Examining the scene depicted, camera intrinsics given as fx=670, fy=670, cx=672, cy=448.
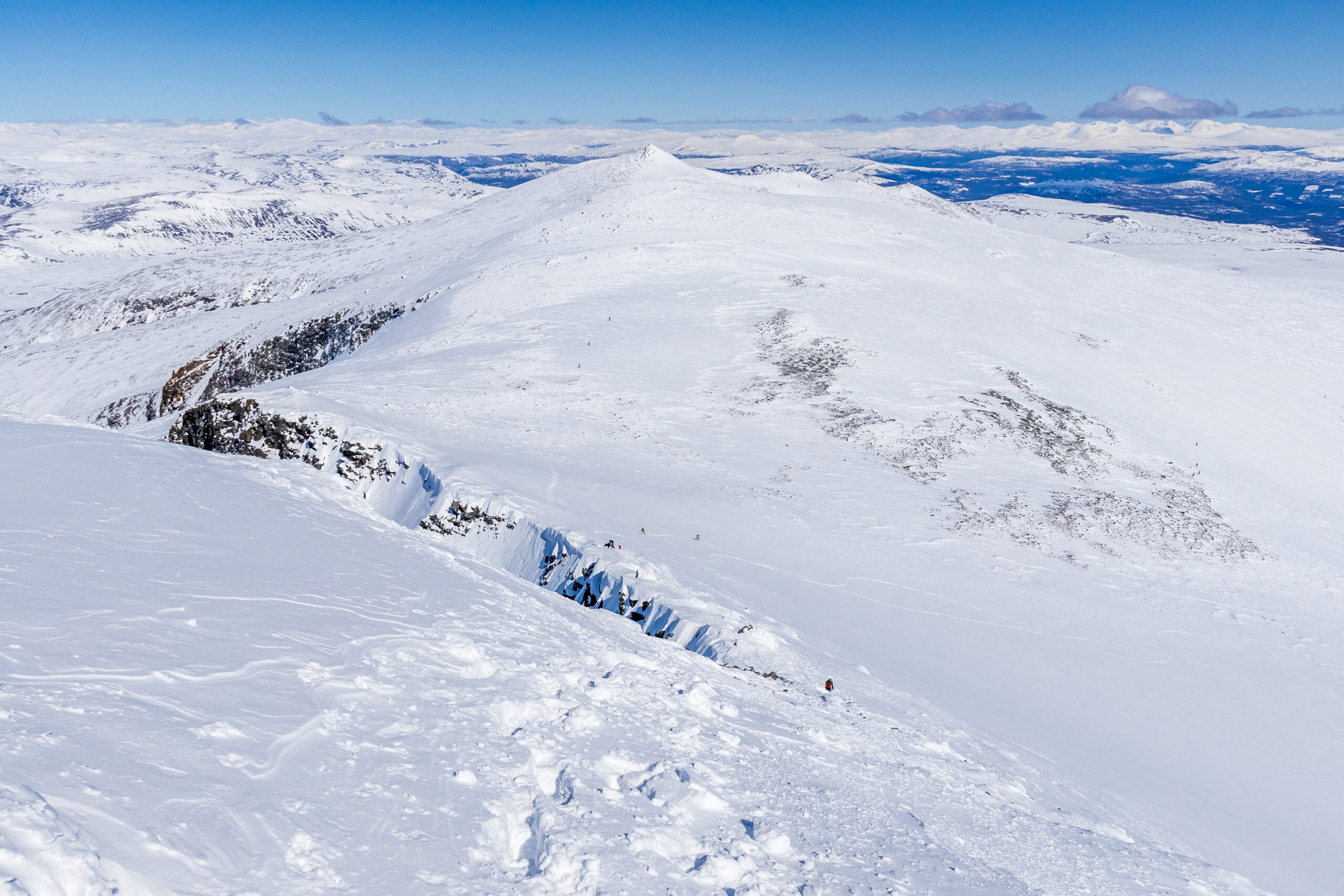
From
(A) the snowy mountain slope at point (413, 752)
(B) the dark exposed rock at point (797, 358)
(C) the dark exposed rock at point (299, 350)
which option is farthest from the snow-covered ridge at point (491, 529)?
(C) the dark exposed rock at point (299, 350)

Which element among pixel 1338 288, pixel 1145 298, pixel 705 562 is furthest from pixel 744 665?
pixel 1338 288

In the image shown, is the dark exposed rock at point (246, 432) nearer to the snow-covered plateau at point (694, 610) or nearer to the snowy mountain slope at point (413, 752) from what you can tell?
the snow-covered plateau at point (694, 610)

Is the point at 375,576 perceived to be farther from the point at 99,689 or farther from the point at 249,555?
the point at 99,689

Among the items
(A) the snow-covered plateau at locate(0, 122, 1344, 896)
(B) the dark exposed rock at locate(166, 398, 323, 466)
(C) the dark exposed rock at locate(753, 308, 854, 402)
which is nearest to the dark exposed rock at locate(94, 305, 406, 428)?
(A) the snow-covered plateau at locate(0, 122, 1344, 896)

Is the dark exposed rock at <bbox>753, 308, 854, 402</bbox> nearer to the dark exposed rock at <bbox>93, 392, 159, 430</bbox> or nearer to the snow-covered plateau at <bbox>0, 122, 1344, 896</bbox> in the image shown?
the snow-covered plateau at <bbox>0, 122, 1344, 896</bbox>

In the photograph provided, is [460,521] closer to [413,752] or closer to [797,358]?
[413,752]

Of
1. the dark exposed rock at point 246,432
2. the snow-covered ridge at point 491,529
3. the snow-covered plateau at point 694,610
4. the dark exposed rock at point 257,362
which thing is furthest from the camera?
the dark exposed rock at point 257,362

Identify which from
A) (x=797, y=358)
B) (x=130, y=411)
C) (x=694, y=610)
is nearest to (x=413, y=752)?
(x=694, y=610)
